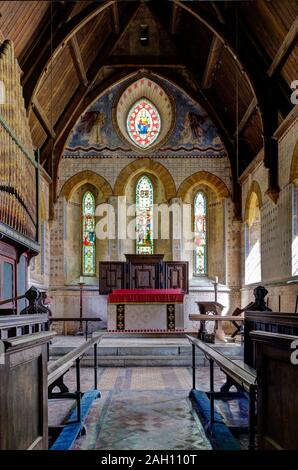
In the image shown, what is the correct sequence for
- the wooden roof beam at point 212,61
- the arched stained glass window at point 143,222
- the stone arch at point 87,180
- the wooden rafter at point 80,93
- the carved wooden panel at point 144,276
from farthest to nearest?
the arched stained glass window at point 143,222
the stone arch at point 87,180
the wooden rafter at point 80,93
the carved wooden panel at point 144,276
the wooden roof beam at point 212,61

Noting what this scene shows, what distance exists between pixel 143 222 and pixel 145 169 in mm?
1621

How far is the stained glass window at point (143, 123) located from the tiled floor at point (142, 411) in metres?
8.89

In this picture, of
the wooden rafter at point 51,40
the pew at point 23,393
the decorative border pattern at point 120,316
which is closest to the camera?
the pew at point 23,393

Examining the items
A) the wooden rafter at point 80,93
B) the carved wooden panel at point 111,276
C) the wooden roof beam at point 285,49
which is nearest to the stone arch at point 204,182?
the carved wooden panel at point 111,276

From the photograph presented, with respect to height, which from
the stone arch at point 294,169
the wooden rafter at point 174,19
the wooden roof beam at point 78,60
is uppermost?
the wooden rafter at point 174,19

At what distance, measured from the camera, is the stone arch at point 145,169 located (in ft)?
53.2

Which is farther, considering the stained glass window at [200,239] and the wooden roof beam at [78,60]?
the stained glass window at [200,239]

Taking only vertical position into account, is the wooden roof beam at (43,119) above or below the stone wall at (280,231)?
above

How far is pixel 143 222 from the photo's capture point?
16922mm

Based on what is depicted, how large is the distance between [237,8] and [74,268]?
8.41 meters

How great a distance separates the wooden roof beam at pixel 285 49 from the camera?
9.98m

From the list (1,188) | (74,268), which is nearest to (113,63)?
(74,268)

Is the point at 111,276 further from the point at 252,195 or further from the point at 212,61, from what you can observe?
the point at 212,61

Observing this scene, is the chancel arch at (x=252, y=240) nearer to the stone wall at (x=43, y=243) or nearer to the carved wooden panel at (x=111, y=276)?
the carved wooden panel at (x=111, y=276)
